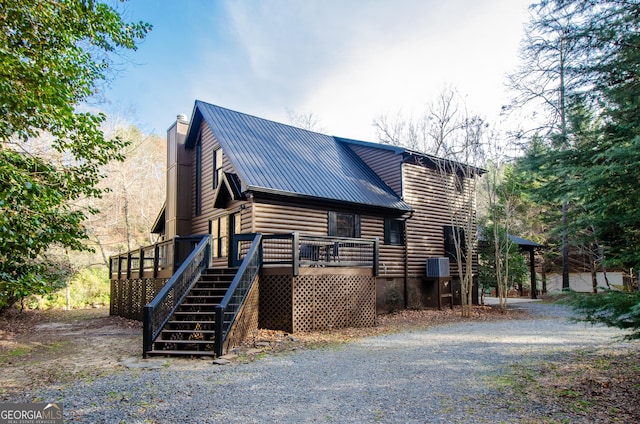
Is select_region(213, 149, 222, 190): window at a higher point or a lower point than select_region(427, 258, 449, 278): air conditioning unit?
higher

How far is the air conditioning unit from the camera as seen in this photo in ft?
53.9

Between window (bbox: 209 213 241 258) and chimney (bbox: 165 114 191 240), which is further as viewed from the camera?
chimney (bbox: 165 114 191 240)

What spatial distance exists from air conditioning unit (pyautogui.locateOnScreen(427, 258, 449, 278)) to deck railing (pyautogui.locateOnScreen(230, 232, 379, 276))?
14.0 ft

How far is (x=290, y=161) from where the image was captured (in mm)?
14875

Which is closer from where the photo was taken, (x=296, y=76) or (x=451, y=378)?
(x=451, y=378)

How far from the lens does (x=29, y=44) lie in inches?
282

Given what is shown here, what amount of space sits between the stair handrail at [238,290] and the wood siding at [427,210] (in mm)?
7831

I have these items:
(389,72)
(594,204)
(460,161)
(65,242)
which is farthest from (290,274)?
(389,72)

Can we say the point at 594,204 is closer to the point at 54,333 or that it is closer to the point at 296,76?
the point at 54,333

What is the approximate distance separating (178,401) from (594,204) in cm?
618

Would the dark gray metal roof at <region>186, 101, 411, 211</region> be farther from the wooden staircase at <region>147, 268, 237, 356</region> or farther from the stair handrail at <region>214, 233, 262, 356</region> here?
the wooden staircase at <region>147, 268, 237, 356</region>

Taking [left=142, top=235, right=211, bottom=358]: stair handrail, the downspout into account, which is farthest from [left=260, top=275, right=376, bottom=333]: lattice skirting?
the downspout

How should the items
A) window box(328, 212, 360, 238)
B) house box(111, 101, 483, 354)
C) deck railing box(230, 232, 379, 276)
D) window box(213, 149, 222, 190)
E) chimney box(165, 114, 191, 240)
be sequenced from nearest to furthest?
1. house box(111, 101, 483, 354)
2. deck railing box(230, 232, 379, 276)
3. window box(328, 212, 360, 238)
4. window box(213, 149, 222, 190)
5. chimney box(165, 114, 191, 240)

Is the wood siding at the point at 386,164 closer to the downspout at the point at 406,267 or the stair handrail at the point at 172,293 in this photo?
the downspout at the point at 406,267
